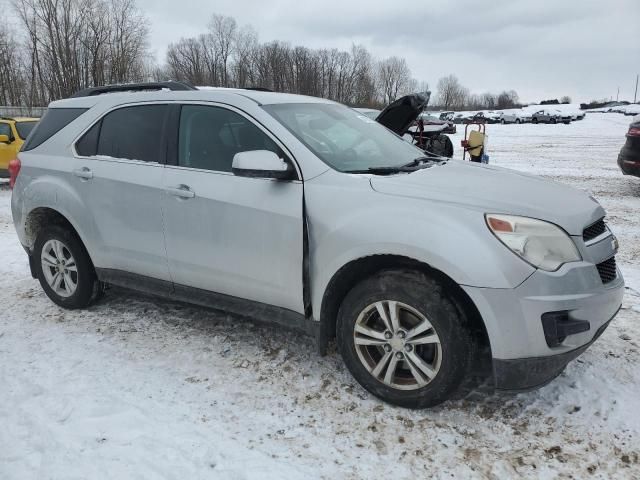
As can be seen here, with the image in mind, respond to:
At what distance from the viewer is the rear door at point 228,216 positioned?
Result: 301 centimetres

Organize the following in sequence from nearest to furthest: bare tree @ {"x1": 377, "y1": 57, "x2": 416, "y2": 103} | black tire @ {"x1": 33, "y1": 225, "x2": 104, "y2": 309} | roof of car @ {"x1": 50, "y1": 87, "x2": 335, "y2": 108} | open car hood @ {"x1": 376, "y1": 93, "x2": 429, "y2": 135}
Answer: roof of car @ {"x1": 50, "y1": 87, "x2": 335, "y2": 108}, black tire @ {"x1": 33, "y1": 225, "x2": 104, "y2": 309}, open car hood @ {"x1": 376, "y1": 93, "x2": 429, "y2": 135}, bare tree @ {"x1": 377, "y1": 57, "x2": 416, "y2": 103}

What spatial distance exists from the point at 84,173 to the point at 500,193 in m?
3.04

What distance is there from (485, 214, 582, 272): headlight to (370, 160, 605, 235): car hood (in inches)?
1.8

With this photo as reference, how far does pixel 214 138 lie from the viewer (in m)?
3.41

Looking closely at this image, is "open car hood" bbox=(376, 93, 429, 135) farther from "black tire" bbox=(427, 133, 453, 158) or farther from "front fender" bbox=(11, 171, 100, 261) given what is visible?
"black tire" bbox=(427, 133, 453, 158)

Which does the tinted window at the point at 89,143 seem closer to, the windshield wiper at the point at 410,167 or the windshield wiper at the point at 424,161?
the windshield wiper at the point at 410,167

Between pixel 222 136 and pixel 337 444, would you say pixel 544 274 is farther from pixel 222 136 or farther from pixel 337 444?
pixel 222 136

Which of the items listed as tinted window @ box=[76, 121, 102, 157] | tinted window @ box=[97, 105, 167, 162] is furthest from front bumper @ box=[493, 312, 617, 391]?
tinted window @ box=[76, 121, 102, 157]

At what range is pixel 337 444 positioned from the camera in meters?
2.57

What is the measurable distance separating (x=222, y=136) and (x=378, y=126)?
136 centimetres

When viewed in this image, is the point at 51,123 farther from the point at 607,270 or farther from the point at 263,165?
the point at 607,270

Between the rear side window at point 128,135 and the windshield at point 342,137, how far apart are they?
0.90 meters

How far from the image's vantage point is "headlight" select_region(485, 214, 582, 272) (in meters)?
2.43

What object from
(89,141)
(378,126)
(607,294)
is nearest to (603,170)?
(378,126)
